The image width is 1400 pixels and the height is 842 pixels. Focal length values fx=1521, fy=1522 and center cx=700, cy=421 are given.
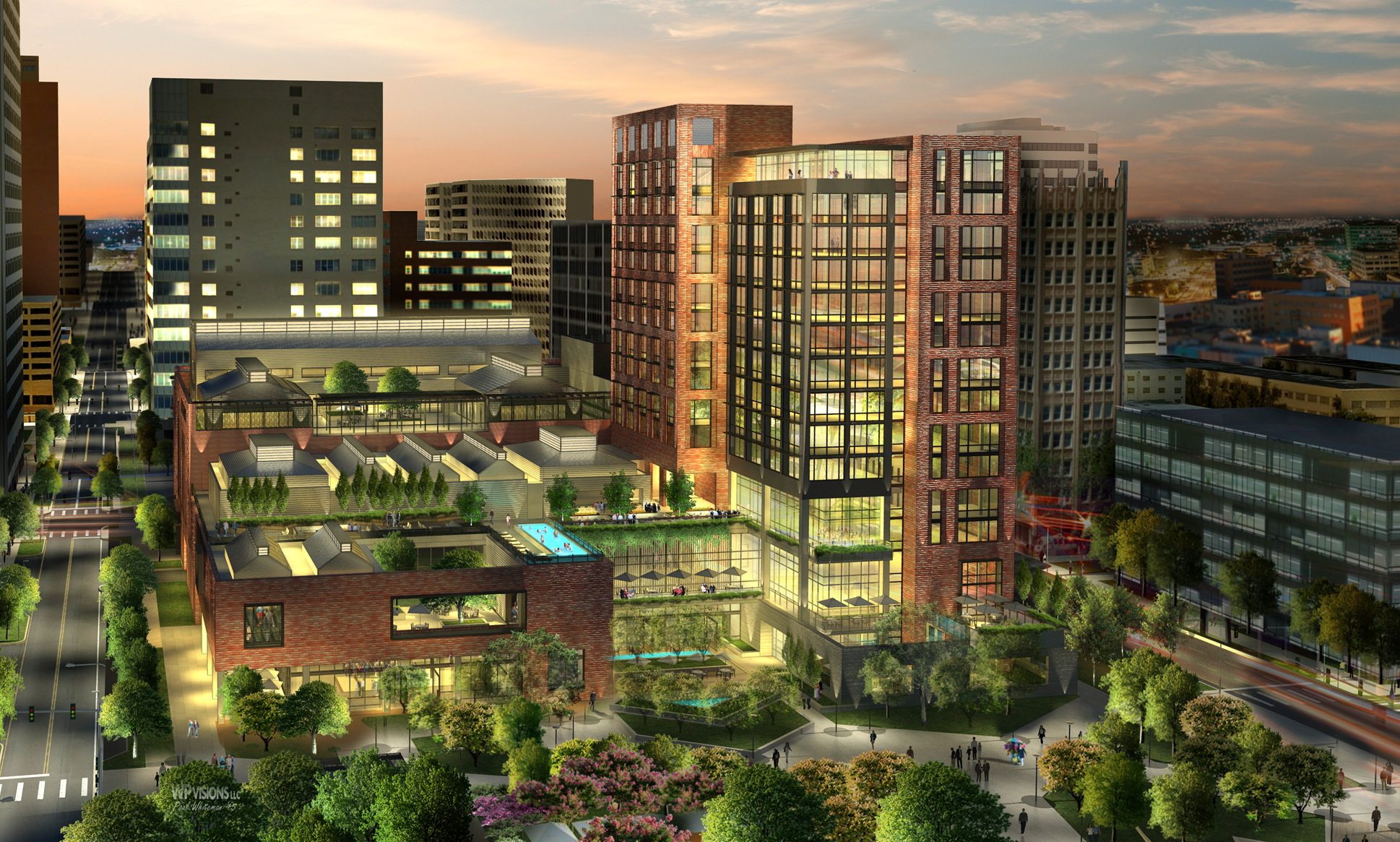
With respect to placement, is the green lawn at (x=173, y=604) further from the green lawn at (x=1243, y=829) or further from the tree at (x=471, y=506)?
the green lawn at (x=1243, y=829)

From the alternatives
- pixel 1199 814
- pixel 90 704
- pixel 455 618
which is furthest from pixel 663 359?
pixel 1199 814

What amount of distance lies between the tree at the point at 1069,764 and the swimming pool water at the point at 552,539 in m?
42.1

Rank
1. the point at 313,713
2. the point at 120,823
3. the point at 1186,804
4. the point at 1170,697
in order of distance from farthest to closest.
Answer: the point at 1170,697 < the point at 313,713 < the point at 1186,804 < the point at 120,823

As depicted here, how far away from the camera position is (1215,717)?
342 feet

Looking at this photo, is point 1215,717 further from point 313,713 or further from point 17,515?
point 17,515

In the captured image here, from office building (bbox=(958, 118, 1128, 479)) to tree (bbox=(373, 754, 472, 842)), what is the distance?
120 m

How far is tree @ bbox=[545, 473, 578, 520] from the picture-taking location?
15088 centimetres

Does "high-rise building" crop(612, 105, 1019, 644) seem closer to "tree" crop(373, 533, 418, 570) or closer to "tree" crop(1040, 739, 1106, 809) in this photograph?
"tree" crop(1040, 739, 1106, 809)

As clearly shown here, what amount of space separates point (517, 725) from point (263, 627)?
24.7 metres

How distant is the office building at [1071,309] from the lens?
615ft

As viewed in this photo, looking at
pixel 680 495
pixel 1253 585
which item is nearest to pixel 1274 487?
pixel 1253 585

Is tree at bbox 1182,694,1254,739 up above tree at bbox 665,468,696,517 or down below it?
below

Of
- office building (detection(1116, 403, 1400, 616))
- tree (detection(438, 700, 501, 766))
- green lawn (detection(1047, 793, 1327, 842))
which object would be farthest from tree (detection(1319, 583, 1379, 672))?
tree (detection(438, 700, 501, 766))

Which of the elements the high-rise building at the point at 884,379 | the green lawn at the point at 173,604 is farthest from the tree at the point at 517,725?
the green lawn at the point at 173,604
